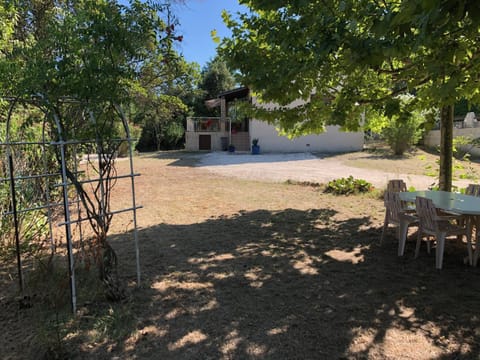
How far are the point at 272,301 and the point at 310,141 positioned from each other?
64.8 ft

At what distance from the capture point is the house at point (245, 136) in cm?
2208

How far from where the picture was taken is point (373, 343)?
2736mm

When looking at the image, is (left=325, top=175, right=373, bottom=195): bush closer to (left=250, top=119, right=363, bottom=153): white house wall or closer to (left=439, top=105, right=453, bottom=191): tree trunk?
(left=439, top=105, right=453, bottom=191): tree trunk

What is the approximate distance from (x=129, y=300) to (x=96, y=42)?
248cm

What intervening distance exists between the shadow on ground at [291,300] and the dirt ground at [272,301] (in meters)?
0.01

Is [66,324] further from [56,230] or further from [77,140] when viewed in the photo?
[56,230]

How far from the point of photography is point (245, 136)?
78.3 feet

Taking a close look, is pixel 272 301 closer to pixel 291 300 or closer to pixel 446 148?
pixel 291 300

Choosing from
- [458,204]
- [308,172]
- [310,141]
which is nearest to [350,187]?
[308,172]

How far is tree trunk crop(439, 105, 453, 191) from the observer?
246 inches

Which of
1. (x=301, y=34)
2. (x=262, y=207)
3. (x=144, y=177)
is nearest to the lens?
(x=301, y=34)

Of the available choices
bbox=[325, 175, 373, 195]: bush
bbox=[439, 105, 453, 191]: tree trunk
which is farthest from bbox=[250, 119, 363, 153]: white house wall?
bbox=[439, 105, 453, 191]: tree trunk

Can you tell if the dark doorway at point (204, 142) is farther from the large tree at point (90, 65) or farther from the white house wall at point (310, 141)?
the large tree at point (90, 65)

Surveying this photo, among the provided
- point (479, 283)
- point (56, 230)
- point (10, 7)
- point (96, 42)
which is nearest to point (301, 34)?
point (96, 42)
